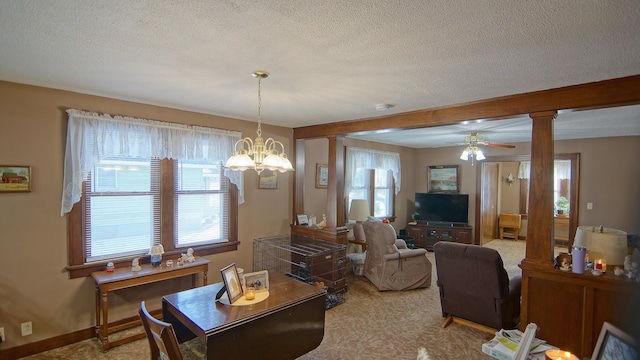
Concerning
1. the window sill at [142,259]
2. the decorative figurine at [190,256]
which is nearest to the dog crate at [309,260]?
the window sill at [142,259]

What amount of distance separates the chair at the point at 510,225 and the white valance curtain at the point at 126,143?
709 centimetres

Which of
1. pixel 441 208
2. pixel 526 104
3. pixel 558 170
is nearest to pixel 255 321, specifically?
pixel 526 104

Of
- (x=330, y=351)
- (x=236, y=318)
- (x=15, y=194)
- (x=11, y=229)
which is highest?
(x=15, y=194)

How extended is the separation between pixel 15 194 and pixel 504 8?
379 centimetres

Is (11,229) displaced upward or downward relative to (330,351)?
upward

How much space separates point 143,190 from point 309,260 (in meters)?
2.16

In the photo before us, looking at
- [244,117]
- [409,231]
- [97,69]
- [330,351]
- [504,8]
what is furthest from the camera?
[409,231]

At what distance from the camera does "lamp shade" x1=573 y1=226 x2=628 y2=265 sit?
2.67 meters

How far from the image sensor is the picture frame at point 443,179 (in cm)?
701

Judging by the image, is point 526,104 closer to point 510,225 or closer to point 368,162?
point 368,162

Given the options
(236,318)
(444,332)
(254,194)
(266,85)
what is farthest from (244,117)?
(444,332)

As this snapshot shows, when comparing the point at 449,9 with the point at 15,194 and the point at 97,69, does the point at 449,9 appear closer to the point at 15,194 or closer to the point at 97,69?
the point at 97,69

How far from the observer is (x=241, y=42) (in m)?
1.89

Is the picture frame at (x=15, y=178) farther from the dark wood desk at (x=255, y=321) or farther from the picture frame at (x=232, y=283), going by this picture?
the picture frame at (x=232, y=283)
